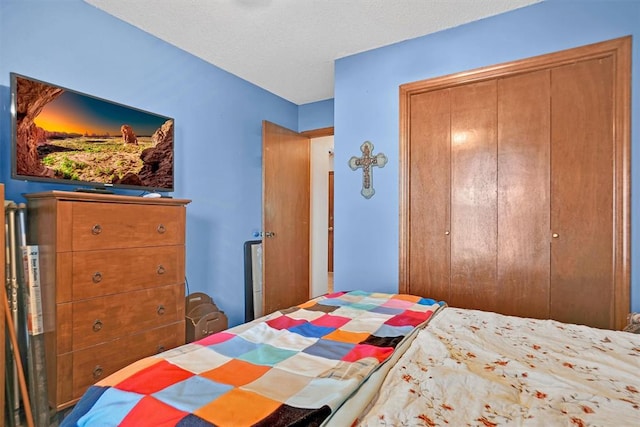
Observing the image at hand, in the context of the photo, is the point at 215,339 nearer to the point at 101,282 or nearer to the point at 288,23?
the point at 101,282

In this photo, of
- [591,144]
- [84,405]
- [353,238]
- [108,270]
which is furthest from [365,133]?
[84,405]

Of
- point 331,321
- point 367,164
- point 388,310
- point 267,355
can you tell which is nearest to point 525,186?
point 367,164

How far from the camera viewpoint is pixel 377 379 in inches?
35.1

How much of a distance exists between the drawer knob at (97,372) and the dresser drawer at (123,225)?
0.63 meters

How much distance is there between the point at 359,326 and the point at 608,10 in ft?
8.01

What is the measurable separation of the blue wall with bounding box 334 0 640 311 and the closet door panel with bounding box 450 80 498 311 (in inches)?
11.5

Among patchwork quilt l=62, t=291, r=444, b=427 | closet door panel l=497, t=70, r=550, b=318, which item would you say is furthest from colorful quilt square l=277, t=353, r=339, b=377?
closet door panel l=497, t=70, r=550, b=318

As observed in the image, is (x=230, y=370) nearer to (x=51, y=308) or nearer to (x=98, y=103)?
(x=51, y=308)

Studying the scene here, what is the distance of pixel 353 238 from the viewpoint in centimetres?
289

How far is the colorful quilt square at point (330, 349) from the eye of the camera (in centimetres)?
103

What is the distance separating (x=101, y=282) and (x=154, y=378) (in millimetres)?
1135

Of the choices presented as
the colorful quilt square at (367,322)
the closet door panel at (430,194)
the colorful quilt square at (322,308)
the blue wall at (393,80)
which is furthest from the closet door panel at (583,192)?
the colorful quilt square at (322,308)

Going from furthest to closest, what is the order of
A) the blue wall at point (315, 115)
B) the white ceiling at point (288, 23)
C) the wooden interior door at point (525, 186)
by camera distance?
the blue wall at point (315, 115) → the white ceiling at point (288, 23) → the wooden interior door at point (525, 186)

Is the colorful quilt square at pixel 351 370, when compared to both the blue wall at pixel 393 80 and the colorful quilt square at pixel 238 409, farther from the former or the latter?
the blue wall at pixel 393 80
